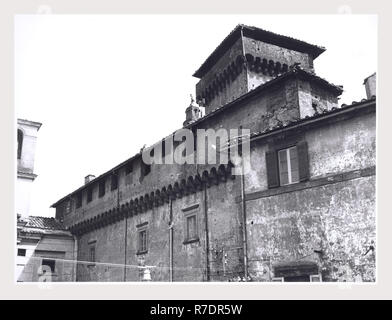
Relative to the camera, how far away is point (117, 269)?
2253 centimetres

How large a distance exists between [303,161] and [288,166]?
2.16 feet

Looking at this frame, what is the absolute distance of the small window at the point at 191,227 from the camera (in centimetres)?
1770

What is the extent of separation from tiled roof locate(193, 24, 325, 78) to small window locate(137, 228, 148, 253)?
1000 centimetres

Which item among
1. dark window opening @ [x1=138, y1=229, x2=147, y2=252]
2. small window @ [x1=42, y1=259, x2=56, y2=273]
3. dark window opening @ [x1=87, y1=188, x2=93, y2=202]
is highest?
dark window opening @ [x1=87, y1=188, x2=93, y2=202]

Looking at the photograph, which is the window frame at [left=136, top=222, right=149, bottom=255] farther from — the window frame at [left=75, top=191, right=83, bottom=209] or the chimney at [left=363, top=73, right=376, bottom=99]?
the chimney at [left=363, top=73, right=376, bottom=99]

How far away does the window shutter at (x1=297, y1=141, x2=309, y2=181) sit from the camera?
13258 mm

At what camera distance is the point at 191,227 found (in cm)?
1797

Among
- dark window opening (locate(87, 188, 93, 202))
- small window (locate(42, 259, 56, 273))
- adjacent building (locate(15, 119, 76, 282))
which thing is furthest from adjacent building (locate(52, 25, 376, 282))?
small window (locate(42, 259, 56, 273))

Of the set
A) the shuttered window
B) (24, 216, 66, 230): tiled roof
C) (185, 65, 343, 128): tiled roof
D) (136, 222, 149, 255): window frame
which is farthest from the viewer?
(24, 216, 66, 230): tiled roof

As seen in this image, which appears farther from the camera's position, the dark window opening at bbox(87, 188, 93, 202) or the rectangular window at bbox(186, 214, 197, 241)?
the dark window opening at bbox(87, 188, 93, 202)

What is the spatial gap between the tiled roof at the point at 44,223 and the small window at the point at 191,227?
44.2 ft

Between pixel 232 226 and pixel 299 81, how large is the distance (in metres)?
6.18

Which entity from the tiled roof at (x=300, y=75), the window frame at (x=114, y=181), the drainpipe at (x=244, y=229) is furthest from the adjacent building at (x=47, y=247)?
the tiled roof at (x=300, y=75)

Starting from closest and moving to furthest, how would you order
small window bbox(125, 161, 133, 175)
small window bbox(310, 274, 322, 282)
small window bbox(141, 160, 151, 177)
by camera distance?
1. small window bbox(310, 274, 322, 282)
2. small window bbox(141, 160, 151, 177)
3. small window bbox(125, 161, 133, 175)
